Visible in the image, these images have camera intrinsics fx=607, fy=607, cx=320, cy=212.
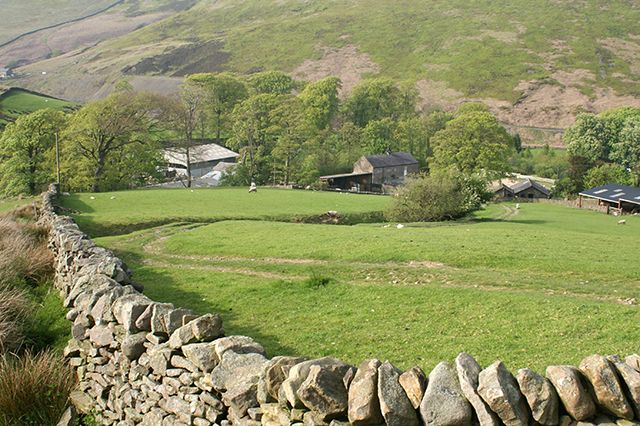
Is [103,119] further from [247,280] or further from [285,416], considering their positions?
[285,416]

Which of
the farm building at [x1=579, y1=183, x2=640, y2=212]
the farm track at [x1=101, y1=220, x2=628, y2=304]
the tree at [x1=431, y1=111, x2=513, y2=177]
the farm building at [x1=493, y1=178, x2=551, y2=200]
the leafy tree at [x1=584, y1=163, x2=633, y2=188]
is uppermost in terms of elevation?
the farm track at [x1=101, y1=220, x2=628, y2=304]

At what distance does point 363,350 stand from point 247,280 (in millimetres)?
8145

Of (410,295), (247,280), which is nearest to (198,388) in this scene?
(410,295)

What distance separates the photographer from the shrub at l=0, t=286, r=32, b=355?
13.9 m

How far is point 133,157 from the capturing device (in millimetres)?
71125

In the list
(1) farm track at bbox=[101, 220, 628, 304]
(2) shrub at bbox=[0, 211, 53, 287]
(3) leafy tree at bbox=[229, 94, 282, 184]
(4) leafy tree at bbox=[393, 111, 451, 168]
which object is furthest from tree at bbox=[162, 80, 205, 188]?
(2) shrub at bbox=[0, 211, 53, 287]

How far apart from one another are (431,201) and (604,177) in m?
59.8

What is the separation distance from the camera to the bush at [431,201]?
4650cm

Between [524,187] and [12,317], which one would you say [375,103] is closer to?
[524,187]

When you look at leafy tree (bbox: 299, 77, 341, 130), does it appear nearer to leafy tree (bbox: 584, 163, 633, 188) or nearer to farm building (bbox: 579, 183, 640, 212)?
leafy tree (bbox: 584, 163, 633, 188)

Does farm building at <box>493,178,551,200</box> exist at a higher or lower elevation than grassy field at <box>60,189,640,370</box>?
lower

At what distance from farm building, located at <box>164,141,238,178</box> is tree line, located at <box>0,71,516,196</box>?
3685mm

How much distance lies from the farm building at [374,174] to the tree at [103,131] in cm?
3466

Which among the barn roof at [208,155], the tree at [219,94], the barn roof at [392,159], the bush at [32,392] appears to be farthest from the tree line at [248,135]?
the bush at [32,392]
